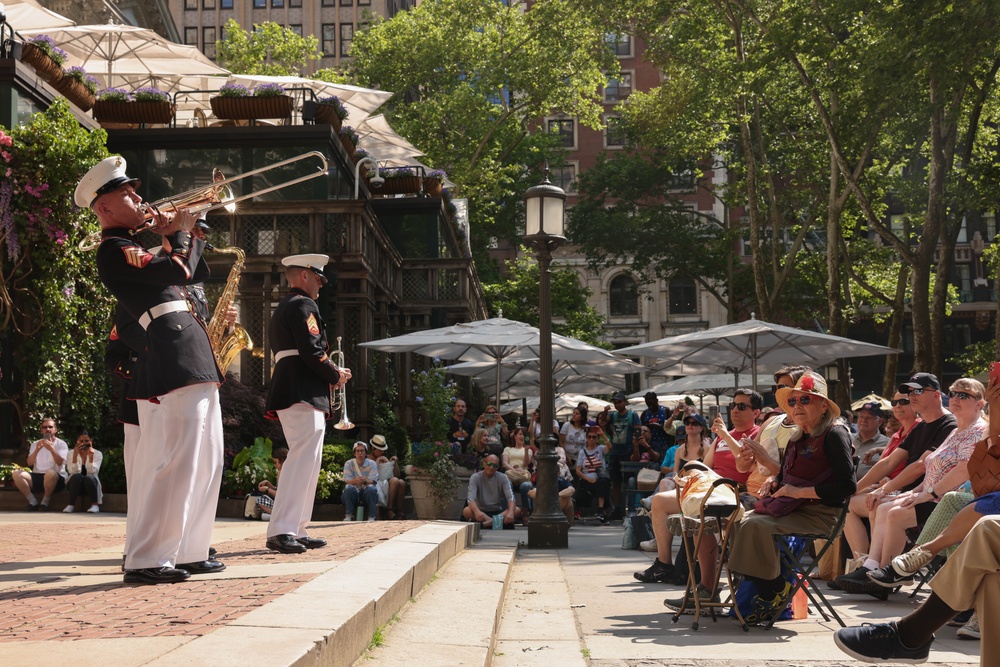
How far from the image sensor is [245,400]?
1884cm

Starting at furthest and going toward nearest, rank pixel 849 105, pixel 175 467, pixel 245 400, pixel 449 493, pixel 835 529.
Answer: pixel 849 105 < pixel 245 400 < pixel 449 493 < pixel 835 529 < pixel 175 467

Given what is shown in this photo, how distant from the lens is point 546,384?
41.5ft

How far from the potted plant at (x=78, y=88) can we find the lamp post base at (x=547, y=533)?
43.3ft

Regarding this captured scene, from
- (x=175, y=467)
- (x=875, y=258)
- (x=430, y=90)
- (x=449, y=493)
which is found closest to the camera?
(x=175, y=467)

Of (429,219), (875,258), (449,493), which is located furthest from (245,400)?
(875,258)

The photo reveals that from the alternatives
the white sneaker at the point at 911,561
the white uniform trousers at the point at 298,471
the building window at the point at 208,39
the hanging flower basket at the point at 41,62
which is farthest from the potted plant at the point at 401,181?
the building window at the point at 208,39

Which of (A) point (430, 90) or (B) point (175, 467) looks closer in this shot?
(B) point (175, 467)

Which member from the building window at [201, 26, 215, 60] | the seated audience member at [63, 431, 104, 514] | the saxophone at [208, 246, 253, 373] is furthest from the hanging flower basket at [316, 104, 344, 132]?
the building window at [201, 26, 215, 60]

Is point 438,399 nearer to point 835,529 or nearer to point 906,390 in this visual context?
point 906,390

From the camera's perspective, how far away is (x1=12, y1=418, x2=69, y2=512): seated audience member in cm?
1552

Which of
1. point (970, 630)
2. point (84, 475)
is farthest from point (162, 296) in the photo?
point (84, 475)

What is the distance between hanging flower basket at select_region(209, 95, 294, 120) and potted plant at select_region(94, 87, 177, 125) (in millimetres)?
1024

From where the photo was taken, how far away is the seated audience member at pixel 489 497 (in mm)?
15500

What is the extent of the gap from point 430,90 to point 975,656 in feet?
136
